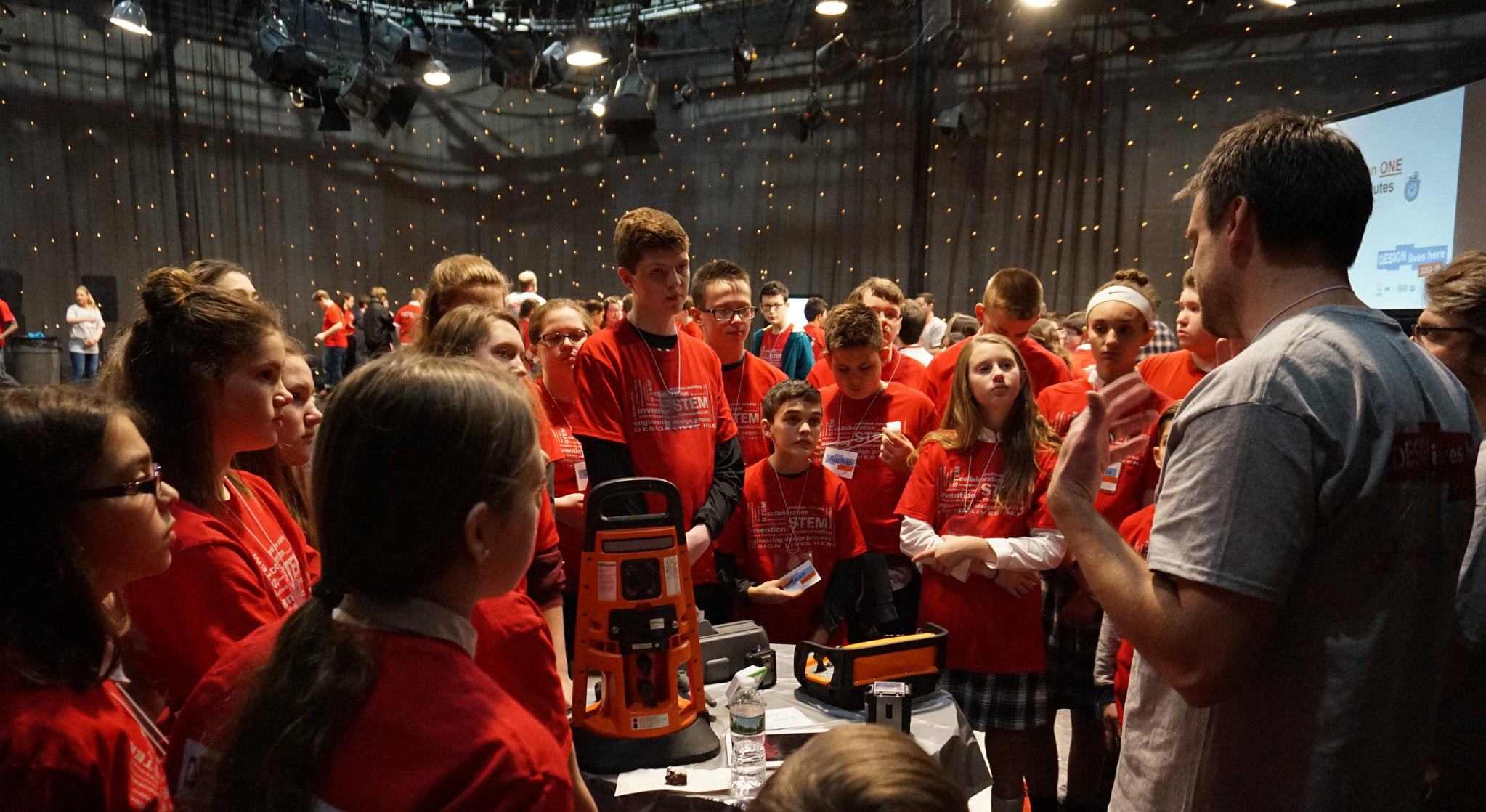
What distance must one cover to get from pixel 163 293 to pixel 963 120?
9.52 metres

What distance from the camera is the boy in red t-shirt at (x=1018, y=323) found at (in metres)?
3.66

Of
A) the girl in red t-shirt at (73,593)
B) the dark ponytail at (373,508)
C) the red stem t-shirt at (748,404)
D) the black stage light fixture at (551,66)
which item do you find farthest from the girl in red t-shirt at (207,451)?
the black stage light fixture at (551,66)

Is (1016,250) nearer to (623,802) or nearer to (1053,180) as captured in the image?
(1053,180)

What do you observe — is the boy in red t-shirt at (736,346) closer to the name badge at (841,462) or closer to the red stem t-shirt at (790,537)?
the name badge at (841,462)

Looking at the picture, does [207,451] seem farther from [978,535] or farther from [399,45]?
[399,45]

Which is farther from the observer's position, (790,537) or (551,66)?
(551,66)

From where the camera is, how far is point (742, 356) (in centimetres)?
363

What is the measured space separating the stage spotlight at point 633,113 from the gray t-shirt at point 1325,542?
378 inches

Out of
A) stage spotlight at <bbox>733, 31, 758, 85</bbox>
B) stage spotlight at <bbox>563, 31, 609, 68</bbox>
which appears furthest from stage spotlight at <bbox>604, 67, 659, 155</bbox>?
stage spotlight at <bbox>733, 31, 758, 85</bbox>

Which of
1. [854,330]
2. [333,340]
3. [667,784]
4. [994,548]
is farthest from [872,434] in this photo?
[333,340]

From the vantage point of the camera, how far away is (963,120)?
980cm

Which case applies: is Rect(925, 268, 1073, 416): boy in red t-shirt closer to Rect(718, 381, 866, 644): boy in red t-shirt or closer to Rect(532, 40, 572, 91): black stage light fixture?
Rect(718, 381, 866, 644): boy in red t-shirt

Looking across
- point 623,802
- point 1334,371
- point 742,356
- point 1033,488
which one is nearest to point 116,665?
point 623,802

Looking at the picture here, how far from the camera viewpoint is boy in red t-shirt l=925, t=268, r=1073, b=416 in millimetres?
3660
